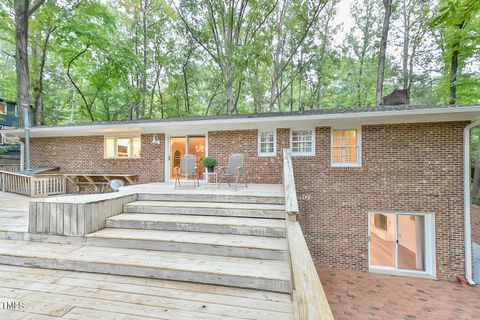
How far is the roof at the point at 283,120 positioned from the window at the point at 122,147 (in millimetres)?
296

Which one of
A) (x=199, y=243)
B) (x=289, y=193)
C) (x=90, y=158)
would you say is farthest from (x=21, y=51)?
(x=289, y=193)

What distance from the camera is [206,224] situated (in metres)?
3.17

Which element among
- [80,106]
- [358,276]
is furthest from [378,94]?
[80,106]

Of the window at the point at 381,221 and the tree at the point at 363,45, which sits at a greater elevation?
the tree at the point at 363,45

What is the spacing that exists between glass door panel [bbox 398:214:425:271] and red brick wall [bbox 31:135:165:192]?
8.50m

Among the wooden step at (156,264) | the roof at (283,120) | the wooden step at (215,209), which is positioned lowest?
the wooden step at (156,264)

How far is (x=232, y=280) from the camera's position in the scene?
214 centimetres

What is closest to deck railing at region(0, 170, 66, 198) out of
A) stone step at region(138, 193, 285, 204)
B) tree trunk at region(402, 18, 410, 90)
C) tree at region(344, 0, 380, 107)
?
stone step at region(138, 193, 285, 204)

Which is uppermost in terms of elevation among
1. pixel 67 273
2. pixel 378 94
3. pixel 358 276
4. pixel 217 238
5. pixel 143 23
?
pixel 143 23

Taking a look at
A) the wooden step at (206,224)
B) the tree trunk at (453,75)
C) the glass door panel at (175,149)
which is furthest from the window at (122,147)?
the tree trunk at (453,75)

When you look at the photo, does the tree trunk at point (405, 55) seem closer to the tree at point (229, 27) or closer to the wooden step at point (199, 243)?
the tree at point (229, 27)

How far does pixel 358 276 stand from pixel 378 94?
27.5ft

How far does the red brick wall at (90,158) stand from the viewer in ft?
25.7

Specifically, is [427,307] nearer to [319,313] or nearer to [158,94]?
[319,313]
